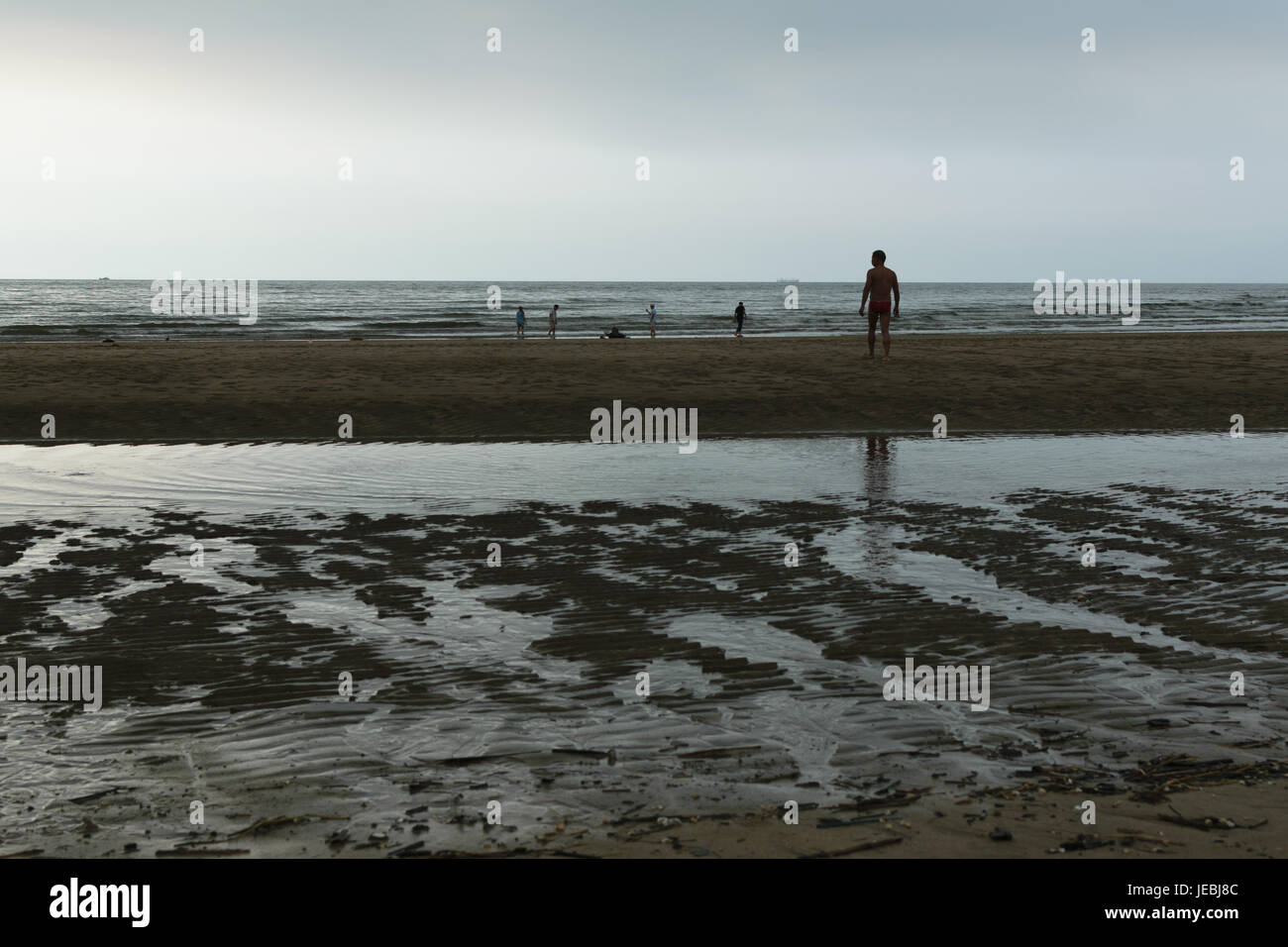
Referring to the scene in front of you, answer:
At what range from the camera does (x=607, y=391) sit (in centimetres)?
2262

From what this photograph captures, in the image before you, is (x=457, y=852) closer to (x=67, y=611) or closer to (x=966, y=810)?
(x=966, y=810)

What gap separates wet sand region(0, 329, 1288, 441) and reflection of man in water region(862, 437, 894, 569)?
2.39 metres

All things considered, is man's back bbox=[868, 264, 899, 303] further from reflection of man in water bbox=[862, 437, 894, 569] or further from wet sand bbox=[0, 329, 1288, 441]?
reflection of man in water bbox=[862, 437, 894, 569]

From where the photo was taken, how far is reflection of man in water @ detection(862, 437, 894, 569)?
9.83m

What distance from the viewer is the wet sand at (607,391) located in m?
Answer: 19.7

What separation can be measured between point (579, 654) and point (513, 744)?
62.0 inches

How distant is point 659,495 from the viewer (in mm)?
12969

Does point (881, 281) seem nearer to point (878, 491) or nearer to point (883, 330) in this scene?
point (883, 330)

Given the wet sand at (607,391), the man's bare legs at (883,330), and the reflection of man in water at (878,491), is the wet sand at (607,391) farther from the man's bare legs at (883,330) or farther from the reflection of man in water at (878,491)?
the reflection of man in water at (878,491)

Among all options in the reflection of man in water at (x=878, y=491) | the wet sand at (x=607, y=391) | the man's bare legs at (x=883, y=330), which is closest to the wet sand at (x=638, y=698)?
the reflection of man in water at (x=878, y=491)

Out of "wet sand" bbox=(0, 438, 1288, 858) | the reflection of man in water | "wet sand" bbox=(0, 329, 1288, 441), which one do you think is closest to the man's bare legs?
"wet sand" bbox=(0, 329, 1288, 441)

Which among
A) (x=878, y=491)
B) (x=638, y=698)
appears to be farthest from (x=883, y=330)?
(x=638, y=698)

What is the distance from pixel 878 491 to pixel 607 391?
10.2m

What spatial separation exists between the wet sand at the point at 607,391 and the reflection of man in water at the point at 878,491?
7.83 feet
